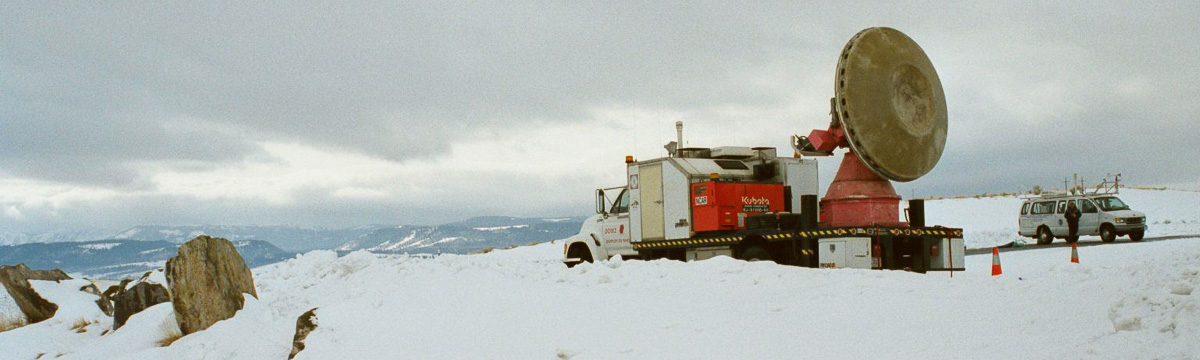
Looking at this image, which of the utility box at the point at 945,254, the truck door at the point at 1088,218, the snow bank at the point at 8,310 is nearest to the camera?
the utility box at the point at 945,254

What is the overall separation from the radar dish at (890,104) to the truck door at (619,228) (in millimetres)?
5671

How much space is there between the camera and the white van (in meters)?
30.2

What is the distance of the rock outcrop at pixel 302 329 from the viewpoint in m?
8.92

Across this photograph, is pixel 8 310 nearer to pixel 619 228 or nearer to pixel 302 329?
pixel 302 329

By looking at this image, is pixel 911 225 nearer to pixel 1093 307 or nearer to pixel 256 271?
pixel 1093 307

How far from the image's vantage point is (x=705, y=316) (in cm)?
827

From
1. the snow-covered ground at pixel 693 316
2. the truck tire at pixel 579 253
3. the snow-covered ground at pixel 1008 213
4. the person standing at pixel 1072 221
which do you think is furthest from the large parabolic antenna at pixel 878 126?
the snow-covered ground at pixel 1008 213

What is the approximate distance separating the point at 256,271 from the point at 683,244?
Answer: 10239mm

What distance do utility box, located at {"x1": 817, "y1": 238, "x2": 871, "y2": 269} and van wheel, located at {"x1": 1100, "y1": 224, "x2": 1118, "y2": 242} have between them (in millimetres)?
22302

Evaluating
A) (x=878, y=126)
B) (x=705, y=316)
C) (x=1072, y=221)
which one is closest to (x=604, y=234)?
(x=878, y=126)

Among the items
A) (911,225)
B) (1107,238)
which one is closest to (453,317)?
(911,225)

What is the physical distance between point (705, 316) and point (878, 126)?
6.57 m

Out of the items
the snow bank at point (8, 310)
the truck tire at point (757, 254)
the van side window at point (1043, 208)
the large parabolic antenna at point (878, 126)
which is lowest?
the snow bank at point (8, 310)

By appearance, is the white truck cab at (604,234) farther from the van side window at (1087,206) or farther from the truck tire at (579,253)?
the van side window at (1087,206)
